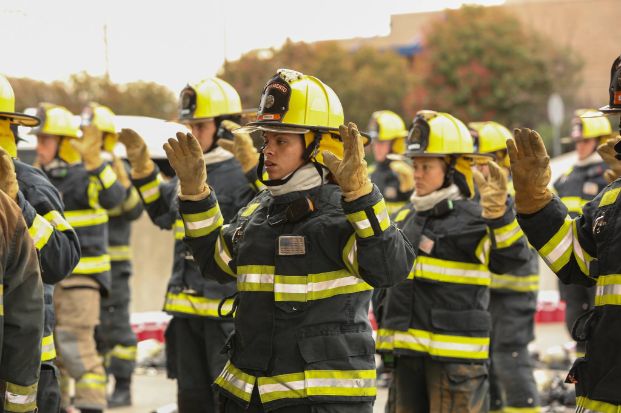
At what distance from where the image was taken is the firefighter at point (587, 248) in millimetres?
4348

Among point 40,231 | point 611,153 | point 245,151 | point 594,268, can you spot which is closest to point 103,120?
point 245,151

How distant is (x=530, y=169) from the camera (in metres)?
4.53

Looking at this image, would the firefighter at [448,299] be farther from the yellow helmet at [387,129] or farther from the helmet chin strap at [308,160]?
the yellow helmet at [387,129]

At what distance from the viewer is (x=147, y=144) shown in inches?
279

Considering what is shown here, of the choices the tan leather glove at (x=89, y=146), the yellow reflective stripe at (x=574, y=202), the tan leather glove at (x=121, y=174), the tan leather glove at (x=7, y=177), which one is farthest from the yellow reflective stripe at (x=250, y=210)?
the yellow reflective stripe at (x=574, y=202)

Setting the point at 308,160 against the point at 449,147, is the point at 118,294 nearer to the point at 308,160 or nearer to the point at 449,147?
the point at 449,147

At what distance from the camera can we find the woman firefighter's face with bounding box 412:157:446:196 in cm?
701

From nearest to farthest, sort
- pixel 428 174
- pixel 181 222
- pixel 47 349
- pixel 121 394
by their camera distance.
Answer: pixel 47 349
pixel 428 174
pixel 181 222
pixel 121 394

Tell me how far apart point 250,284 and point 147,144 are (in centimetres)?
247

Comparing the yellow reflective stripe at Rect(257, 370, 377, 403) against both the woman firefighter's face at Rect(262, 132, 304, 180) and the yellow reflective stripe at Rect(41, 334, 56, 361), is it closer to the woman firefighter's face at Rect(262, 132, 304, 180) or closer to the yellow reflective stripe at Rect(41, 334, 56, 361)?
the woman firefighter's face at Rect(262, 132, 304, 180)

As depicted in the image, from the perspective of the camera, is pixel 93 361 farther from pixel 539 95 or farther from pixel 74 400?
pixel 539 95

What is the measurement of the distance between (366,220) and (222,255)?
1.05m

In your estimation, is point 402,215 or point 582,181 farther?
point 582,181

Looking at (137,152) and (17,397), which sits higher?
(137,152)
